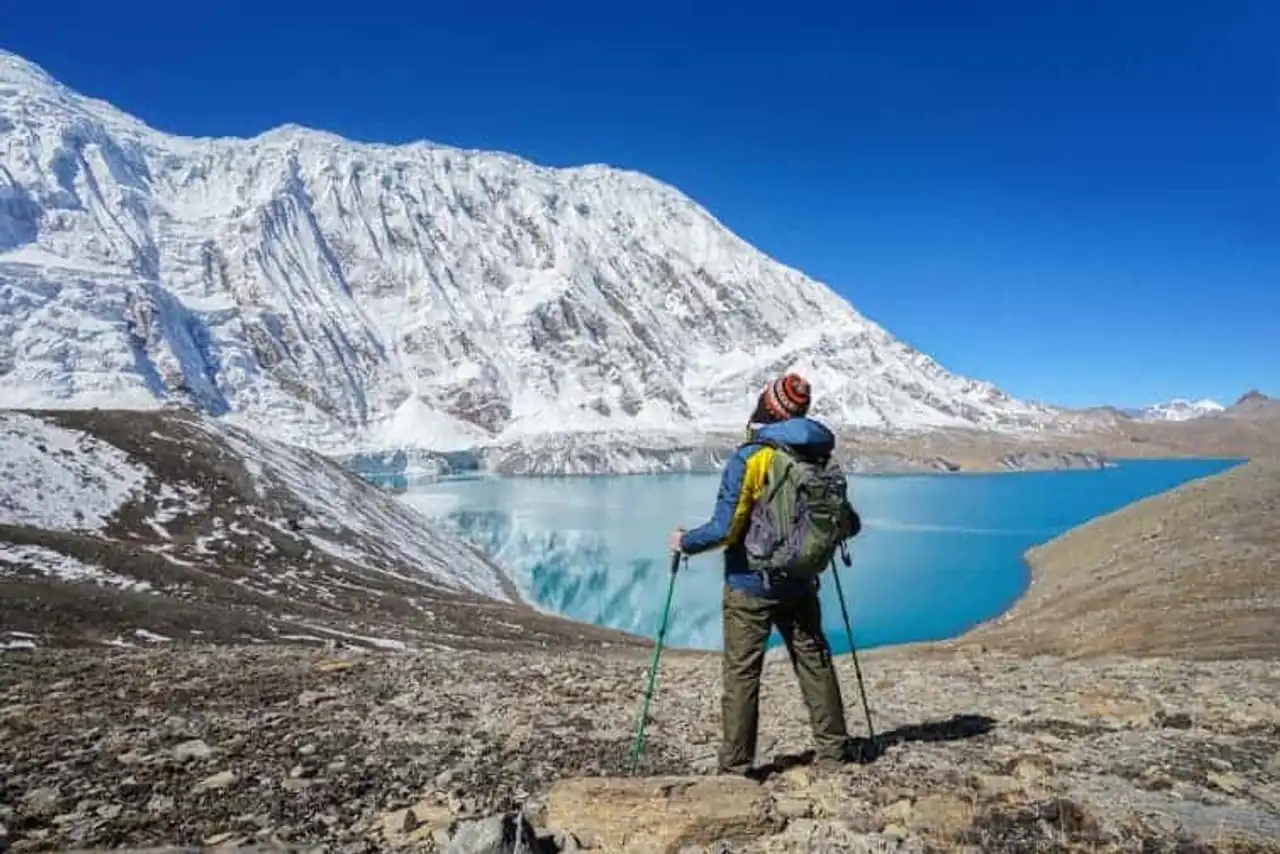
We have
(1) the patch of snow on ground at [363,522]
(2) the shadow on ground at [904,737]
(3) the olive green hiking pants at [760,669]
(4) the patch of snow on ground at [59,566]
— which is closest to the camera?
(3) the olive green hiking pants at [760,669]

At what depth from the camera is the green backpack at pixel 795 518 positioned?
6.47 meters

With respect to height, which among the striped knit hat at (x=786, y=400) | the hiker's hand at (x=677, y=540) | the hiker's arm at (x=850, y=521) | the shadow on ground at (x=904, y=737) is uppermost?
the striped knit hat at (x=786, y=400)

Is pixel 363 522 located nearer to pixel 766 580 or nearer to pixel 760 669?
pixel 760 669

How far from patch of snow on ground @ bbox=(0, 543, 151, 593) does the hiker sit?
32432 mm

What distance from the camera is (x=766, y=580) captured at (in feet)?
21.6

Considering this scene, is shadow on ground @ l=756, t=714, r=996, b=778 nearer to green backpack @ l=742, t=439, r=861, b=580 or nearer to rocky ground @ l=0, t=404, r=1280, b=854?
rocky ground @ l=0, t=404, r=1280, b=854

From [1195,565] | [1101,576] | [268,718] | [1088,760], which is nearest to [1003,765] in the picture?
[1088,760]

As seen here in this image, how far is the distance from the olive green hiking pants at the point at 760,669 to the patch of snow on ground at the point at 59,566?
106 ft

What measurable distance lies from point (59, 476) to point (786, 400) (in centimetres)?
4914

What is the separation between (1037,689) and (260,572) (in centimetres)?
3974

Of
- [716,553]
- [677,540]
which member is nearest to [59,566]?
[677,540]

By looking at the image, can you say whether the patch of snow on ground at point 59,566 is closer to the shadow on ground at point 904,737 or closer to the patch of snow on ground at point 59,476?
the patch of snow on ground at point 59,476

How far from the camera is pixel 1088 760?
7383 millimetres

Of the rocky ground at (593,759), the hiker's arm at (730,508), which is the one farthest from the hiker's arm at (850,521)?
the rocky ground at (593,759)
